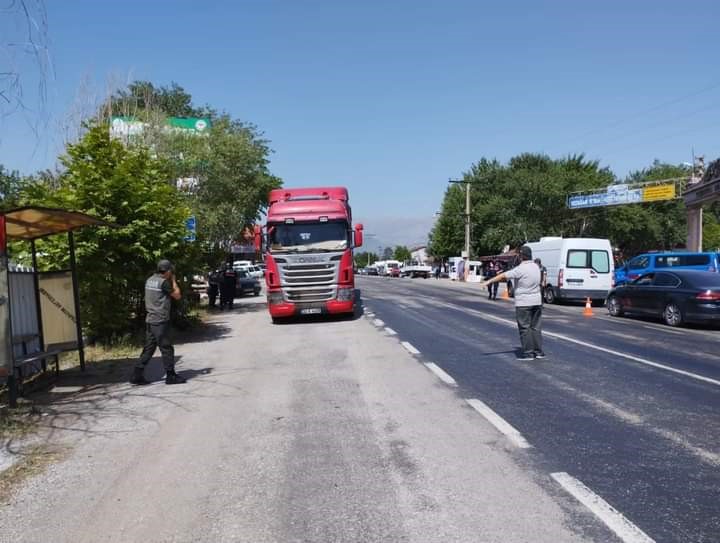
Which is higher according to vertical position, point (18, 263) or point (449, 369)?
point (18, 263)

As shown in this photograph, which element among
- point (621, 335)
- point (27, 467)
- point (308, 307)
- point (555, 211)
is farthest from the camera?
point (555, 211)

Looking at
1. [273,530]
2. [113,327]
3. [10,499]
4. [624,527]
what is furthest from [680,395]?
[113,327]

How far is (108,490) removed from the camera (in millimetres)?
4879

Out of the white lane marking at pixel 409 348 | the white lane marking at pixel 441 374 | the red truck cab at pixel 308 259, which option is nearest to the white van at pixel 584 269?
the red truck cab at pixel 308 259

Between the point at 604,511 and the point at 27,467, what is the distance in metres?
4.71

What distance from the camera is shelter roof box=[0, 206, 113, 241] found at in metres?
8.02

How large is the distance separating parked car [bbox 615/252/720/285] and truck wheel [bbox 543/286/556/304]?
259 cm

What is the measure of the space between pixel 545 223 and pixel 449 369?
48.6 metres

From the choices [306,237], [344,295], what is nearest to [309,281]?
[344,295]

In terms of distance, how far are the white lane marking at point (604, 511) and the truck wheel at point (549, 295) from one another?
21.1m

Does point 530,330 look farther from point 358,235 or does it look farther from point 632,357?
point 358,235

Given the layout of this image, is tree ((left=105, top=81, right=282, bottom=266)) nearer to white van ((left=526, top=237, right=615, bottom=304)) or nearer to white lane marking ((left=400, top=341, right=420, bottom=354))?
Answer: white lane marking ((left=400, top=341, right=420, bottom=354))

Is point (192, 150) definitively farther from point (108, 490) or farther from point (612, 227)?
point (612, 227)

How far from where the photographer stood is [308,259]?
1714cm
